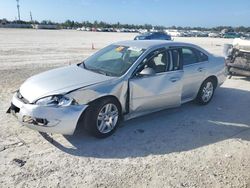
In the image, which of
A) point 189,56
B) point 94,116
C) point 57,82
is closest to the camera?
point 94,116

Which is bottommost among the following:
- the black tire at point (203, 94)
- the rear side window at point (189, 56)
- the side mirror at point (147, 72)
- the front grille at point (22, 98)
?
the black tire at point (203, 94)

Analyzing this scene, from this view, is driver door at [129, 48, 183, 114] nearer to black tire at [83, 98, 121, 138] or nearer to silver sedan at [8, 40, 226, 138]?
silver sedan at [8, 40, 226, 138]

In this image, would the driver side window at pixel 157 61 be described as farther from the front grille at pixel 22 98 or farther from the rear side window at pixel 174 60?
the front grille at pixel 22 98

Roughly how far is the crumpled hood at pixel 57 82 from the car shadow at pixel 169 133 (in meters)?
0.80

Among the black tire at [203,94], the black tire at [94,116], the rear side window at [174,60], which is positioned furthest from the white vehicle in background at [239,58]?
the black tire at [94,116]

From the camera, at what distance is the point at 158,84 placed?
5438mm

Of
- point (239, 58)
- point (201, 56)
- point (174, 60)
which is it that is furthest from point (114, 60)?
point (239, 58)

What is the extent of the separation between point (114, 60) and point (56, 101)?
1694 millimetres

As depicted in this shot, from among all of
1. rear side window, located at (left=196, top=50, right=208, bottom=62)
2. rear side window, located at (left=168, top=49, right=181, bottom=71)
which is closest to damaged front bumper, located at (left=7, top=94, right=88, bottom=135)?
rear side window, located at (left=168, top=49, right=181, bottom=71)

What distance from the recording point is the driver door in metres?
5.13

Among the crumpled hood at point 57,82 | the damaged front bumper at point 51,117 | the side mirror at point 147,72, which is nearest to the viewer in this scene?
the damaged front bumper at point 51,117

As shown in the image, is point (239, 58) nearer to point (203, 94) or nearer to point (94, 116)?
point (203, 94)

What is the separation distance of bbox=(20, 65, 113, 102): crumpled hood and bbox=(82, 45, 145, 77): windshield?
241 millimetres

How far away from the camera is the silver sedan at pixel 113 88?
4.30m
